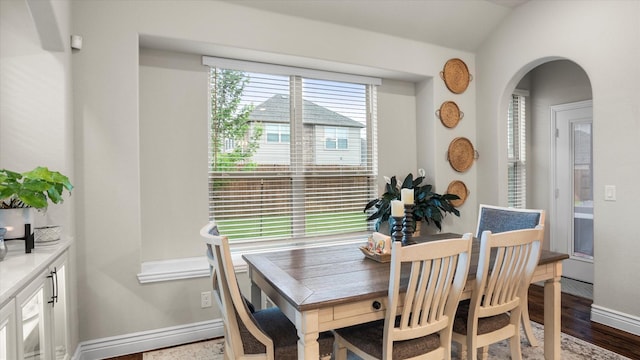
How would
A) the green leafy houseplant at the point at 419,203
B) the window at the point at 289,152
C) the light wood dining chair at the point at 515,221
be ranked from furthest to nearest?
the green leafy houseplant at the point at 419,203
the window at the point at 289,152
the light wood dining chair at the point at 515,221

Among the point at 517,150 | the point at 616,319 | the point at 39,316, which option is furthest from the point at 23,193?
the point at 517,150

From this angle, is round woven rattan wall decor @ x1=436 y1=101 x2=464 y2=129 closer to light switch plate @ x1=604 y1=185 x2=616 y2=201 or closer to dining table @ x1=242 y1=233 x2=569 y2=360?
light switch plate @ x1=604 y1=185 x2=616 y2=201

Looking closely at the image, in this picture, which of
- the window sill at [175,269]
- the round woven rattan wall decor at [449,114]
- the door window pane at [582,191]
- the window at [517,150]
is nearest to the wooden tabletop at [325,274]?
the window sill at [175,269]

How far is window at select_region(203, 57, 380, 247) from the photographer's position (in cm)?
320

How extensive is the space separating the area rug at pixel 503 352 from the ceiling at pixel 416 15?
275cm

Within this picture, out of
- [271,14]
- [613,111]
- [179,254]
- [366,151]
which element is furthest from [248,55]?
[613,111]

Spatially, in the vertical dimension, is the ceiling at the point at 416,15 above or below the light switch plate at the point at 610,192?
above

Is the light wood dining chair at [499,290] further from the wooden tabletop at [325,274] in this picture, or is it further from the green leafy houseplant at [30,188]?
the green leafy houseplant at [30,188]

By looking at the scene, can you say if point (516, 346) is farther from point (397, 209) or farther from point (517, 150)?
point (517, 150)

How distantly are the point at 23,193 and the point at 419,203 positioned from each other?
3208mm

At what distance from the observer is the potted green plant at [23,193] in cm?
170

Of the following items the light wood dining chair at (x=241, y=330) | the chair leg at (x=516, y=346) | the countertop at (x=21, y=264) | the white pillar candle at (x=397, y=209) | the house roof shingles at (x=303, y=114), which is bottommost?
the chair leg at (x=516, y=346)

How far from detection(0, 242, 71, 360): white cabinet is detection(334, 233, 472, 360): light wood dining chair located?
1.41 metres

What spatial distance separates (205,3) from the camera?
277 centimetres
